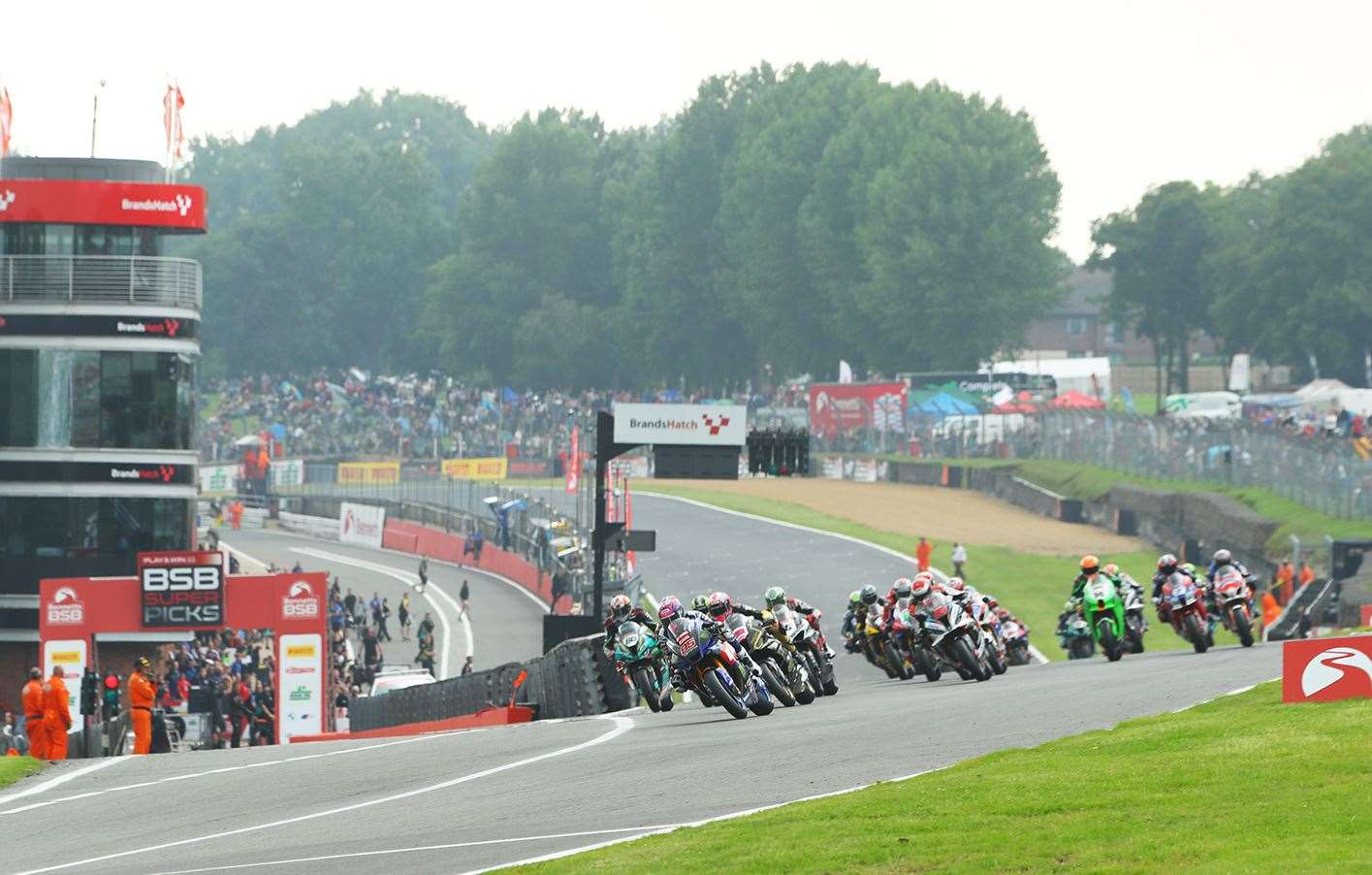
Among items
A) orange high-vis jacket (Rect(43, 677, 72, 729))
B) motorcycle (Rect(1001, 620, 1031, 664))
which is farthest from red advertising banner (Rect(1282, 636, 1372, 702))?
orange high-vis jacket (Rect(43, 677, 72, 729))

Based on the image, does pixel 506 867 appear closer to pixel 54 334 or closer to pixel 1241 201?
pixel 54 334

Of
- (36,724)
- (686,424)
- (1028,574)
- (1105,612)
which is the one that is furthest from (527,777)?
(1028,574)

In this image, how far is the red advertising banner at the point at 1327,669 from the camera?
63.7 ft

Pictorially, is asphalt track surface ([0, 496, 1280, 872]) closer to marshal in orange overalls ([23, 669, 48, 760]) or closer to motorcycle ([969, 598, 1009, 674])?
motorcycle ([969, 598, 1009, 674])

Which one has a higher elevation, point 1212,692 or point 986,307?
point 986,307

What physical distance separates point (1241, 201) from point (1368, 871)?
12741cm

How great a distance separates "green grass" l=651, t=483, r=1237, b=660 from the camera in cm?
5228

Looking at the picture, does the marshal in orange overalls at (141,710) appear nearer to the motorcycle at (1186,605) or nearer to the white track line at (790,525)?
the motorcycle at (1186,605)

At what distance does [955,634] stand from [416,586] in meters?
43.5

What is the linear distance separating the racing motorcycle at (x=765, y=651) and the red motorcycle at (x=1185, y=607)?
19.9ft

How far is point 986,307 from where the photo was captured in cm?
11400

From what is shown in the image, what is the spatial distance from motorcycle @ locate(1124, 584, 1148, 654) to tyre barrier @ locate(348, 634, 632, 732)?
7.07 metres

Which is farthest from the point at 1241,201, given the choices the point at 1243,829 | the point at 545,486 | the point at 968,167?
the point at 1243,829

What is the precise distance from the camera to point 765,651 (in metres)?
25.8
